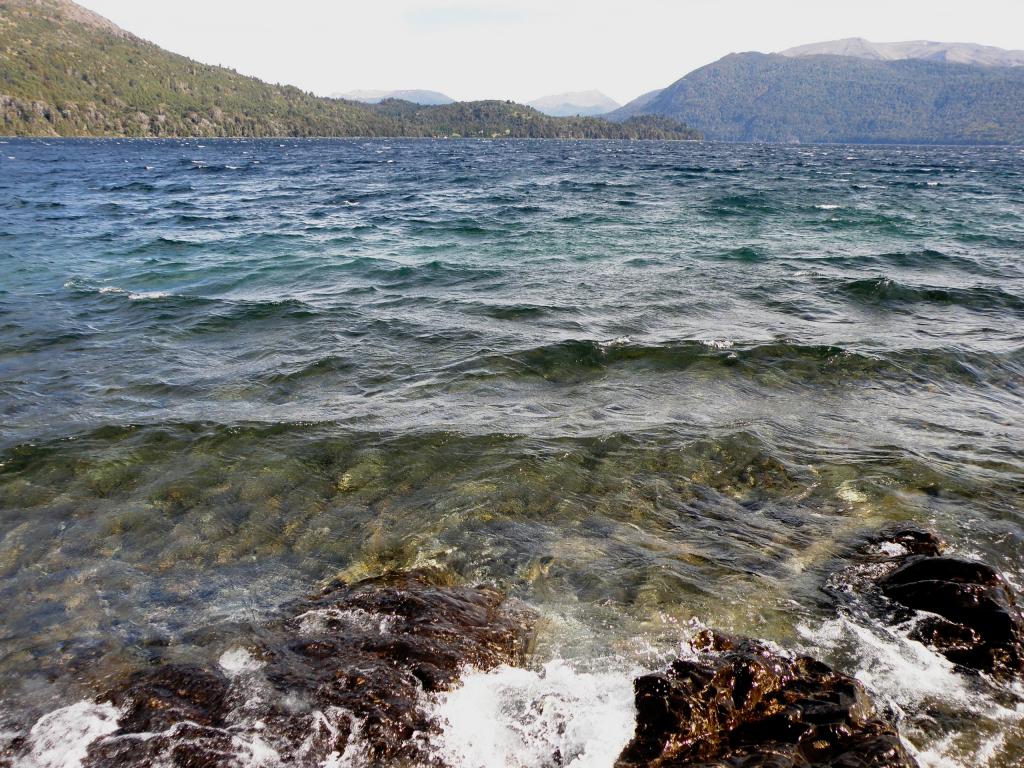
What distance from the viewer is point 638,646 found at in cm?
520

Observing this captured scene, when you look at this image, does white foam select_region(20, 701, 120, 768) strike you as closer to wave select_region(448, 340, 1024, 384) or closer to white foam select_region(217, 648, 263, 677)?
white foam select_region(217, 648, 263, 677)

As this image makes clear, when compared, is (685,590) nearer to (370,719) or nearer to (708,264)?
(370,719)

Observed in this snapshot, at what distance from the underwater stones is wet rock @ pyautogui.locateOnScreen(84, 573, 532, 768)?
4.27ft

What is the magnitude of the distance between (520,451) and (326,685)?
448cm

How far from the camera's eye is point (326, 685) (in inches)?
182

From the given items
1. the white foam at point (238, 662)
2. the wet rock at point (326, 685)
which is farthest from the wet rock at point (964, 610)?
the white foam at point (238, 662)

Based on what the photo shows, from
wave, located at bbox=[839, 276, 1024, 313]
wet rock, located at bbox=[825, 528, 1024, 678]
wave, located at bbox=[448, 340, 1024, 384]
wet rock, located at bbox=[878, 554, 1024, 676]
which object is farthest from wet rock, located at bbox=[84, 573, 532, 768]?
wave, located at bbox=[839, 276, 1024, 313]

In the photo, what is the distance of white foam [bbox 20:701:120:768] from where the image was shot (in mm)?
4070

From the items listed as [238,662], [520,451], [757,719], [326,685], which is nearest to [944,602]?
[757,719]

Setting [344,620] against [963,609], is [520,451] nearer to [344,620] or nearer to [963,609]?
[344,620]

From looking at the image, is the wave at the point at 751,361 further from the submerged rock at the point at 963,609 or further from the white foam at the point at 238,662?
the white foam at the point at 238,662

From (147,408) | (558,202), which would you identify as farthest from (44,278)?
(558,202)

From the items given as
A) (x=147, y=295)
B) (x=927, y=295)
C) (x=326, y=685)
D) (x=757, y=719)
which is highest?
(x=757, y=719)

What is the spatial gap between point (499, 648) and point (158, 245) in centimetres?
2544
